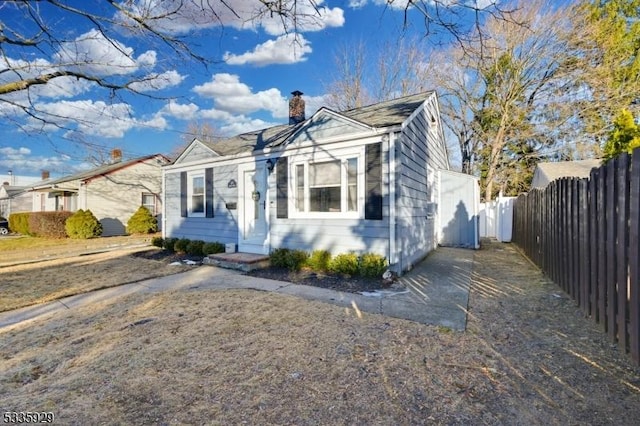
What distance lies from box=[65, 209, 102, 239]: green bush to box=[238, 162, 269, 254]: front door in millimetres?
10531

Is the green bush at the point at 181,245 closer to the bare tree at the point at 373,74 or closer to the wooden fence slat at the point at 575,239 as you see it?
the wooden fence slat at the point at 575,239

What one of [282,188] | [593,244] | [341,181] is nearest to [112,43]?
[282,188]

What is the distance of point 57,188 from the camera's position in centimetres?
1714

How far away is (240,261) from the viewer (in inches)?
294

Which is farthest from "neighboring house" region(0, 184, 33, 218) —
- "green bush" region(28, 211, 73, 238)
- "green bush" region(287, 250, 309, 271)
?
"green bush" region(287, 250, 309, 271)

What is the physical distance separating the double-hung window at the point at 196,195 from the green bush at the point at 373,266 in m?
6.08

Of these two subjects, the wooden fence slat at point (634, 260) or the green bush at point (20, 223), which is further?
the green bush at point (20, 223)

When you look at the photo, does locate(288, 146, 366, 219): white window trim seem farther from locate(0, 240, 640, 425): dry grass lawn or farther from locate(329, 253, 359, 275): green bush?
locate(0, 240, 640, 425): dry grass lawn

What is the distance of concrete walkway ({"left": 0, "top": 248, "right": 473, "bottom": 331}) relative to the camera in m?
4.27

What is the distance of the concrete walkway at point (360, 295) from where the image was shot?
4267 millimetres

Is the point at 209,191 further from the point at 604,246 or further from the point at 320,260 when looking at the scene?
the point at 604,246

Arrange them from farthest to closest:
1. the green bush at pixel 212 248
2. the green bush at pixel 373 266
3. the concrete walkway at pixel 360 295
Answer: the green bush at pixel 212 248
the green bush at pixel 373 266
the concrete walkway at pixel 360 295

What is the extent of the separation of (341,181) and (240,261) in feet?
9.86

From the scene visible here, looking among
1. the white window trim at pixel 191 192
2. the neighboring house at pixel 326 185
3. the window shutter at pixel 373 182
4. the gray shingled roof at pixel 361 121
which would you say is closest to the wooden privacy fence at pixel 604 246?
the neighboring house at pixel 326 185
